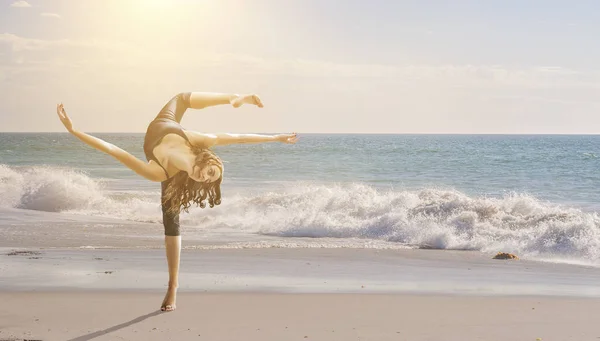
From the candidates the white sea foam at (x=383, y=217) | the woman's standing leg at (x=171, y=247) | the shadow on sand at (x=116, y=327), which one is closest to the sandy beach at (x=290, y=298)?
the shadow on sand at (x=116, y=327)

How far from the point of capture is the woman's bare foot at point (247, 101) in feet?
22.5

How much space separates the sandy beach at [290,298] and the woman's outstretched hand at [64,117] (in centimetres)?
187

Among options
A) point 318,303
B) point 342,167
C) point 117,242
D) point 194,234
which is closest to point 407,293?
point 318,303

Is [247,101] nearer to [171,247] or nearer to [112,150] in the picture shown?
[112,150]

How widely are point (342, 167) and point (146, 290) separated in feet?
118

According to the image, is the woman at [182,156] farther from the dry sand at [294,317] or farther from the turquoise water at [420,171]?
the turquoise water at [420,171]

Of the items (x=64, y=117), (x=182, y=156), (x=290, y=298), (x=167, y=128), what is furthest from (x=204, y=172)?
(x=290, y=298)

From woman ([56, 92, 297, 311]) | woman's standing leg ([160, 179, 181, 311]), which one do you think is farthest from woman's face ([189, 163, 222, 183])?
woman's standing leg ([160, 179, 181, 311])

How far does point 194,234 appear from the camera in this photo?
17.1 m

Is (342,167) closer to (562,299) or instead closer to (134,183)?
(134,183)

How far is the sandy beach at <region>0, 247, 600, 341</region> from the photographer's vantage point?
725 centimetres

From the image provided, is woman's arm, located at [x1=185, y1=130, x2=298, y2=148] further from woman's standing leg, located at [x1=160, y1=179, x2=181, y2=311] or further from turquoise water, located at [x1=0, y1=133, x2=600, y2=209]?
turquoise water, located at [x1=0, y1=133, x2=600, y2=209]

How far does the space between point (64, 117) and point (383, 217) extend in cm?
1230

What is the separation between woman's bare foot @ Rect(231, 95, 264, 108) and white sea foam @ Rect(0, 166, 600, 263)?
8.15 metres
